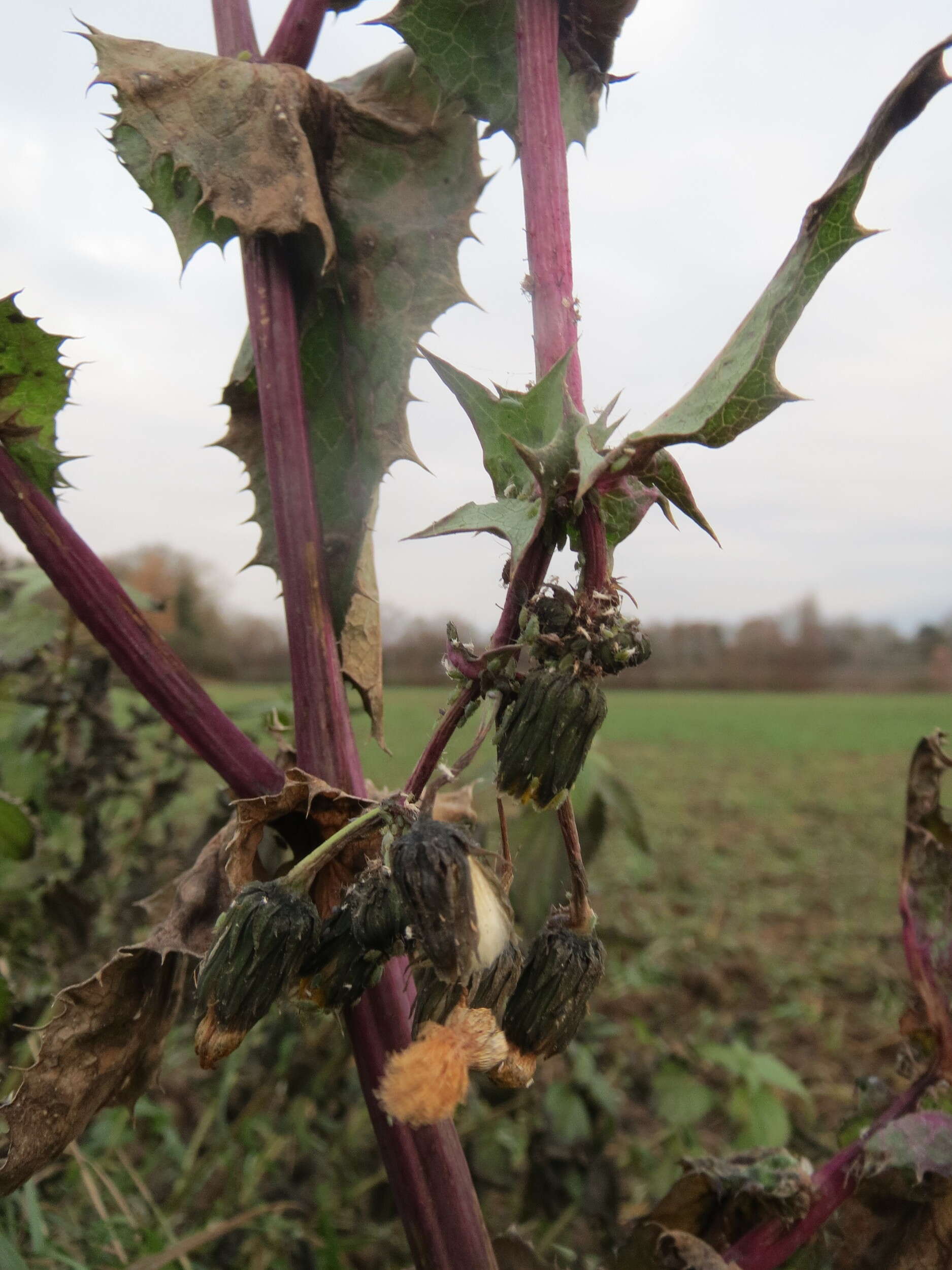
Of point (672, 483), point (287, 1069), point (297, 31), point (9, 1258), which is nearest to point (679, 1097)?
point (287, 1069)

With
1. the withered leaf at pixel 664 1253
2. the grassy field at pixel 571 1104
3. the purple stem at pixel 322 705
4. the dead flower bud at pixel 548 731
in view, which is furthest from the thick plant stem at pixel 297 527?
the withered leaf at pixel 664 1253

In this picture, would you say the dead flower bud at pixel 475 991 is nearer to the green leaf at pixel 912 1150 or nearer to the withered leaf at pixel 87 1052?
the withered leaf at pixel 87 1052

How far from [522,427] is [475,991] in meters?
0.31

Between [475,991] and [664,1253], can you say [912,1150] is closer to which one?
[664,1253]

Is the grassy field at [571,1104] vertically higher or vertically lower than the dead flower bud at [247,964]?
lower

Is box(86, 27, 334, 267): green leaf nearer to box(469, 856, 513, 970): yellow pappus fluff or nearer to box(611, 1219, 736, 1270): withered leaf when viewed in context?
box(469, 856, 513, 970): yellow pappus fluff

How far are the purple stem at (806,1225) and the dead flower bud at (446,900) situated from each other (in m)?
0.42

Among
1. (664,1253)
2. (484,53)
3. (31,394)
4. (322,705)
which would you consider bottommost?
(664,1253)

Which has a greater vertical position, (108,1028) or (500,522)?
(500,522)

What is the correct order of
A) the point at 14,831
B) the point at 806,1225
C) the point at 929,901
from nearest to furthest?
the point at 806,1225 → the point at 929,901 → the point at 14,831

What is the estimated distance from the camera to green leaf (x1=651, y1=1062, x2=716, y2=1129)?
1263 mm

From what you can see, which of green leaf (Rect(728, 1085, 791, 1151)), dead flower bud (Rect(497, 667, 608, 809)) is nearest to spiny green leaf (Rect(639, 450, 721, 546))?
dead flower bud (Rect(497, 667, 608, 809))

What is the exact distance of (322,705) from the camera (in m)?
0.63

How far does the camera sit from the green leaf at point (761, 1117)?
1.17 meters
